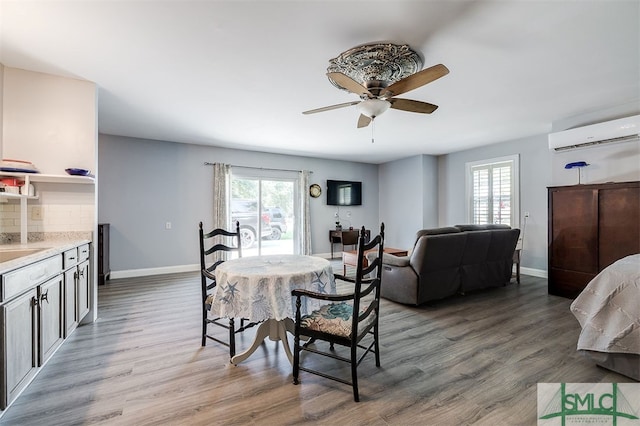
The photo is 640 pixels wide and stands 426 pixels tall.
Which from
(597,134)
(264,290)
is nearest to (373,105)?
(264,290)

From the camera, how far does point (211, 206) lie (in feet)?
19.5

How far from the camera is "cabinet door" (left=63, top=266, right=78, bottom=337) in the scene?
2.46 meters

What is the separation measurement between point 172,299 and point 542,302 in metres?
4.89

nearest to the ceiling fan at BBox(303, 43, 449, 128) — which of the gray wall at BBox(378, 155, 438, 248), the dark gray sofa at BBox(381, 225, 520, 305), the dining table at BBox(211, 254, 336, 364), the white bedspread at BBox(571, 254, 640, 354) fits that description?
the dining table at BBox(211, 254, 336, 364)

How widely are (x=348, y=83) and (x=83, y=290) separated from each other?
3.17m

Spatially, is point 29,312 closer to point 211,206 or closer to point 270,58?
point 270,58

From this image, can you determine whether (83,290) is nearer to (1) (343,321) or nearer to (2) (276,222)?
(1) (343,321)

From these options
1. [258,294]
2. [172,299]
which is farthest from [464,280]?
[172,299]

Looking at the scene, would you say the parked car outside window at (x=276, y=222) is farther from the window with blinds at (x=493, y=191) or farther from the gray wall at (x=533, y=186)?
the gray wall at (x=533, y=186)

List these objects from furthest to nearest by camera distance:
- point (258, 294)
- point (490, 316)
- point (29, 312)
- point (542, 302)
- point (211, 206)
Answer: point (211, 206)
point (542, 302)
point (490, 316)
point (258, 294)
point (29, 312)

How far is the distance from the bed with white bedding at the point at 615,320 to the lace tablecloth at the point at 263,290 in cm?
205

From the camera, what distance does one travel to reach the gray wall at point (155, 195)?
5117mm

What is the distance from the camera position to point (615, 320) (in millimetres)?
2111

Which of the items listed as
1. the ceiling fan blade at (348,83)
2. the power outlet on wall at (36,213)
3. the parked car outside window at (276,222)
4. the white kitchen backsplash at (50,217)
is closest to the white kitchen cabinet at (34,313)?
the white kitchen backsplash at (50,217)
